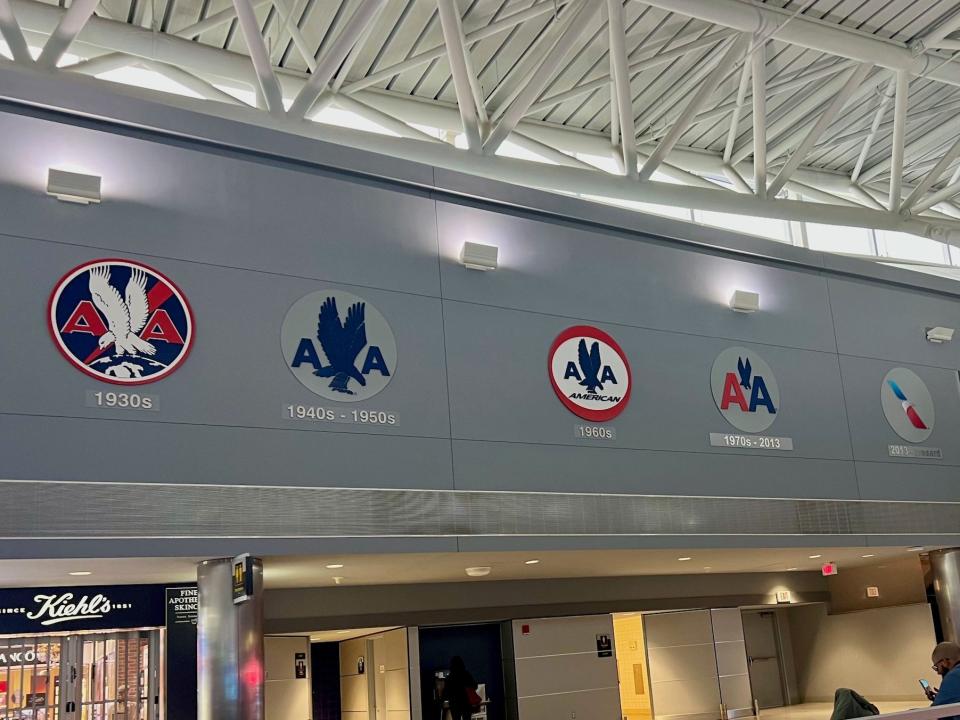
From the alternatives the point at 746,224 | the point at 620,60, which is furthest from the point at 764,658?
the point at 620,60


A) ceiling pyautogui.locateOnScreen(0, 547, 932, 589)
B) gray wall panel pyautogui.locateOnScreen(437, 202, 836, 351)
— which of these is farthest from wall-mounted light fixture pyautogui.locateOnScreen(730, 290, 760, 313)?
ceiling pyautogui.locateOnScreen(0, 547, 932, 589)

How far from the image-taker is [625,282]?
16.1 metres

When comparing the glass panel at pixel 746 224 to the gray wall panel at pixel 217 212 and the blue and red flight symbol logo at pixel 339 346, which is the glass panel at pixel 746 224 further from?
A: the blue and red flight symbol logo at pixel 339 346

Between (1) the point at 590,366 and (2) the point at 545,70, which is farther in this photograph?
(2) the point at 545,70

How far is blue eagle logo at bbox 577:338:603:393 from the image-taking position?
15.1 m

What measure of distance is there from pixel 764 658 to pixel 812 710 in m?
1.90

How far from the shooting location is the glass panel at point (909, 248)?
96.2 feet

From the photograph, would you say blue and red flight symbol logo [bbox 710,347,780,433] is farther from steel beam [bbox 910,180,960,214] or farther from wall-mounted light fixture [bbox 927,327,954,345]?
steel beam [bbox 910,180,960,214]

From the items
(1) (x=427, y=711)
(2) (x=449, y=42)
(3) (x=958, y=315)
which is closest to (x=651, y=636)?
(1) (x=427, y=711)

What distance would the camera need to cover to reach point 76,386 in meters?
11.1

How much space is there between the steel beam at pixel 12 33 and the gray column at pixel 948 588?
1767 cm

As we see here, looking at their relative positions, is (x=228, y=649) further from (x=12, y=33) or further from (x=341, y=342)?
(x=12, y=33)

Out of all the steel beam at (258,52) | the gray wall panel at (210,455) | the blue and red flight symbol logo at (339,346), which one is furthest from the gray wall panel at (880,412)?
the steel beam at (258,52)

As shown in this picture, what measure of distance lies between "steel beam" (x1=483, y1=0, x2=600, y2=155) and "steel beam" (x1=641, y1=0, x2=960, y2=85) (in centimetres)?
98
